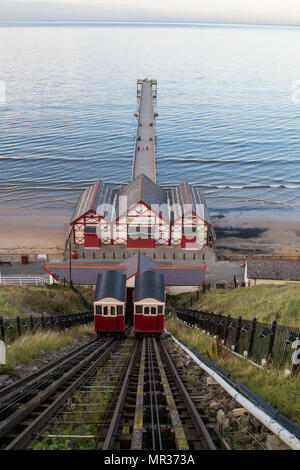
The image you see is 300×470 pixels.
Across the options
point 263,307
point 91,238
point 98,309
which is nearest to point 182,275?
point 91,238

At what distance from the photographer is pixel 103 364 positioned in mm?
13195

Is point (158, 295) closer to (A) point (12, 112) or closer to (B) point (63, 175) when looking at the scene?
(B) point (63, 175)

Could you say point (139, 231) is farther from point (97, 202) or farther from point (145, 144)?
point (145, 144)

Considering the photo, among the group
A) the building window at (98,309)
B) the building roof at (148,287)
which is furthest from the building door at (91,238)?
the building window at (98,309)

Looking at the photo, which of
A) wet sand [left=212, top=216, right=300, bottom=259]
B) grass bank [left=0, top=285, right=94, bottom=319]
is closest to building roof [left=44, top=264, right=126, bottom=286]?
grass bank [left=0, top=285, right=94, bottom=319]

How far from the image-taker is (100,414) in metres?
7.60

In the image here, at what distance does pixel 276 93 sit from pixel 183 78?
49.5 metres

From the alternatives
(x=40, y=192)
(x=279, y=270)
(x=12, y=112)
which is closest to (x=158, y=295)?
(x=279, y=270)

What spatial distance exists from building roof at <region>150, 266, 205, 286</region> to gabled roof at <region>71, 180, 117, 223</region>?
929 centimetres

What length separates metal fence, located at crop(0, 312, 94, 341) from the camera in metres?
15.4

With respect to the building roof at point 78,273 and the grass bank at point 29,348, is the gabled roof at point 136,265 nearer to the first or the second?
the building roof at point 78,273

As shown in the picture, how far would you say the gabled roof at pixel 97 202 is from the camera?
40688 millimetres

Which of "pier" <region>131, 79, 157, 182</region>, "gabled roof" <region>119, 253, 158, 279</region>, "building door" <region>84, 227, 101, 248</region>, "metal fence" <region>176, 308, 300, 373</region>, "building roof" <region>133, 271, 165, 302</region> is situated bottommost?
"metal fence" <region>176, 308, 300, 373</region>

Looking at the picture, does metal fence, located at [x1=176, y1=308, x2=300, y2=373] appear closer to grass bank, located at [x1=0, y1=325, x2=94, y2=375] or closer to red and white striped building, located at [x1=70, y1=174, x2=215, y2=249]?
grass bank, located at [x1=0, y1=325, x2=94, y2=375]
